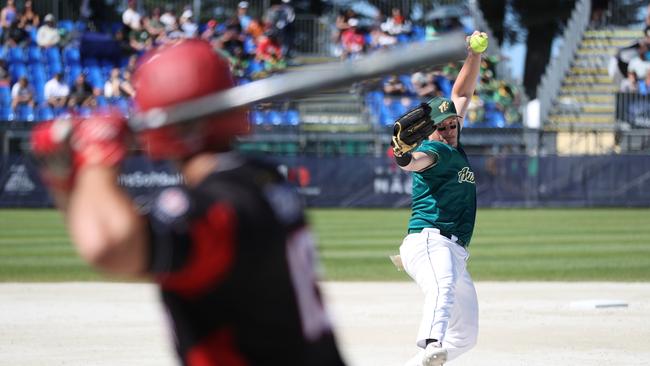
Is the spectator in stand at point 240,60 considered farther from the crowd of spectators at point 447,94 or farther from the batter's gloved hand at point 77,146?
the batter's gloved hand at point 77,146

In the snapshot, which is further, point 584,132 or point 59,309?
point 584,132

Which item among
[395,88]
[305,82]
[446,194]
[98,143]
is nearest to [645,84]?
[395,88]

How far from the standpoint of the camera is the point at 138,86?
3.06 m

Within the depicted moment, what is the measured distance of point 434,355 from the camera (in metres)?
7.39

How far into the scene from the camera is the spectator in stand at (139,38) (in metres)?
34.1

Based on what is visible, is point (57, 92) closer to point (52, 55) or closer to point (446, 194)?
point (52, 55)

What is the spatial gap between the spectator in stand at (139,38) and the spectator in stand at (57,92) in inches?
125

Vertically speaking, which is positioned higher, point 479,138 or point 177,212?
point 177,212

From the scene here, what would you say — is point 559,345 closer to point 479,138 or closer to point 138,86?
point 138,86

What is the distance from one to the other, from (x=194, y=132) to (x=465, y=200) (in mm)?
5176

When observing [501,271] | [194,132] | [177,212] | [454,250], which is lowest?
[501,271]

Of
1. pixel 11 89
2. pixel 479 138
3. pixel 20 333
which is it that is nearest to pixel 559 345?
pixel 20 333

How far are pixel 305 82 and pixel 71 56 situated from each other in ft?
105

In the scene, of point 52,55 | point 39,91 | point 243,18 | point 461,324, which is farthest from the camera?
point 243,18
